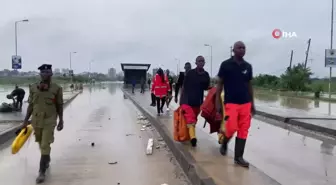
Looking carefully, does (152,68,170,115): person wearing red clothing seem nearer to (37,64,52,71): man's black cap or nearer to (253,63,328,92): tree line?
(37,64,52,71): man's black cap

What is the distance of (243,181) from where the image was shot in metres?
4.80

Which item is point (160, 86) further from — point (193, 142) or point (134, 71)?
point (134, 71)

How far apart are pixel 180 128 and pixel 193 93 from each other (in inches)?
28.7

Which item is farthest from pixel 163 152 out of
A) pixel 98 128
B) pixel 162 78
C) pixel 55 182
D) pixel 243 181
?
pixel 162 78

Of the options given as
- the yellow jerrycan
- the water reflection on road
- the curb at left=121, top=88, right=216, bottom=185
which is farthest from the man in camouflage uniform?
the water reflection on road

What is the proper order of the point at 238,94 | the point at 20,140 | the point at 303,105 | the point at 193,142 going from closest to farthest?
the point at 238,94 < the point at 20,140 < the point at 193,142 < the point at 303,105

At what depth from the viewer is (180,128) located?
7.25 metres

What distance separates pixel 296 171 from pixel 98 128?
695 cm

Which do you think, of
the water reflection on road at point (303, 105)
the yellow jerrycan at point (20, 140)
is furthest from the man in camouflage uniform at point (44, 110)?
the water reflection on road at point (303, 105)

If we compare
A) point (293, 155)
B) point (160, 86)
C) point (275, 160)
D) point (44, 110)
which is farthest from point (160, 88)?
point (44, 110)

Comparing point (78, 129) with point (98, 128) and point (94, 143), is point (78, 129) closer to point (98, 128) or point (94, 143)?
point (98, 128)

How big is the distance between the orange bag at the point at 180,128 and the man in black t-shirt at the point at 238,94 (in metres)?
1.59

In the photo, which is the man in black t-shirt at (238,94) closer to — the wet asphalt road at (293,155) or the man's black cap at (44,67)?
the wet asphalt road at (293,155)

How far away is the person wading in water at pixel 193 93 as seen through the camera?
23.0 ft
